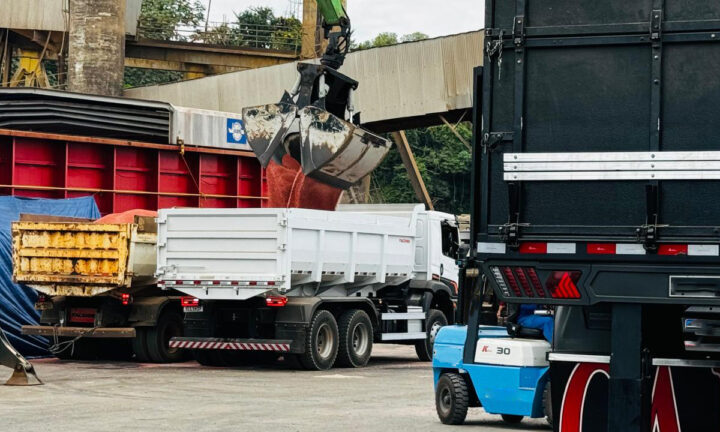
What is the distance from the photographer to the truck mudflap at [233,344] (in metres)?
19.3

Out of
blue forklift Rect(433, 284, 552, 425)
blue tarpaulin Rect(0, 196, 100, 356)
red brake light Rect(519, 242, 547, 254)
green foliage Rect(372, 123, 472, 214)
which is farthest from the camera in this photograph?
green foliage Rect(372, 123, 472, 214)

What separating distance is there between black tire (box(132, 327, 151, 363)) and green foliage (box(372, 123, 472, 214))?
4145 centimetres

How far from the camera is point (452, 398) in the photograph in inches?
499

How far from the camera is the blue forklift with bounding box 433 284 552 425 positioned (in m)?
11.8

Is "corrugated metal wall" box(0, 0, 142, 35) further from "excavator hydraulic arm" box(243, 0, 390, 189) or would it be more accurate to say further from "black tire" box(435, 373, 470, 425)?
"black tire" box(435, 373, 470, 425)

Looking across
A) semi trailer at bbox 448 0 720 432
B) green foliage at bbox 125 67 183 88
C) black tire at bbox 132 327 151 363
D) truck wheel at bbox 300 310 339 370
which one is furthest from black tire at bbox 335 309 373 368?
green foliage at bbox 125 67 183 88

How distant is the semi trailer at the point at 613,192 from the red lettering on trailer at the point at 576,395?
0.6 inches

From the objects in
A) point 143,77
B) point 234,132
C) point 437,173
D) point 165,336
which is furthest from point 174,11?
point 165,336

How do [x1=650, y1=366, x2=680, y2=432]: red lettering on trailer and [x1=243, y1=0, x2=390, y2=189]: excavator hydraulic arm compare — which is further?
[x1=243, y1=0, x2=390, y2=189]: excavator hydraulic arm

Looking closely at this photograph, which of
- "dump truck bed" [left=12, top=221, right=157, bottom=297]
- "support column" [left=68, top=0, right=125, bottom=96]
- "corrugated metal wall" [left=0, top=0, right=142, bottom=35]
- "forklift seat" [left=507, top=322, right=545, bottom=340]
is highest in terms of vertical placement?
"corrugated metal wall" [left=0, top=0, right=142, bottom=35]

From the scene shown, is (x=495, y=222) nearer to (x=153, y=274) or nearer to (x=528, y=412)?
(x=528, y=412)

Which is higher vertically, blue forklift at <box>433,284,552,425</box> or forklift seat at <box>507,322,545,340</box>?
forklift seat at <box>507,322,545,340</box>

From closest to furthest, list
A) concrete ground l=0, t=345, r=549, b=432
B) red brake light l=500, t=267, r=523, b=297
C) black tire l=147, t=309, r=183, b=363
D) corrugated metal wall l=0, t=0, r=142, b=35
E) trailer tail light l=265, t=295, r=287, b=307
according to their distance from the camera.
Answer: red brake light l=500, t=267, r=523, b=297 < concrete ground l=0, t=345, r=549, b=432 < trailer tail light l=265, t=295, r=287, b=307 < black tire l=147, t=309, r=183, b=363 < corrugated metal wall l=0, t=0, r=142, b=35

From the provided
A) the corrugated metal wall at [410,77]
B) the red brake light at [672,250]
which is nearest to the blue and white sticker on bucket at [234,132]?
the corrugated metal wall at [410,77]
